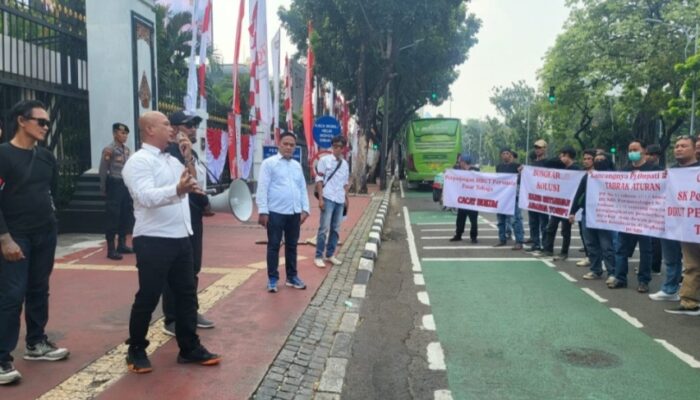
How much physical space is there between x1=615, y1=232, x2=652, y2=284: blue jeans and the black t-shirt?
6345 mm

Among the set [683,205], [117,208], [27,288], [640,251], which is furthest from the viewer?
[117,208]

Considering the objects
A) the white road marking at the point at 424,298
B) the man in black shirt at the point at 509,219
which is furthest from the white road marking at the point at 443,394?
the man in black shirt at the point at 509,219

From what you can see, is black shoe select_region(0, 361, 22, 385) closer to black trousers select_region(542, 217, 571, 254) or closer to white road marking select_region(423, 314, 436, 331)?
white road marking select_region(423, 314, 436, 331)

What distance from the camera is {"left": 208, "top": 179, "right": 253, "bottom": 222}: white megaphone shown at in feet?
18.2

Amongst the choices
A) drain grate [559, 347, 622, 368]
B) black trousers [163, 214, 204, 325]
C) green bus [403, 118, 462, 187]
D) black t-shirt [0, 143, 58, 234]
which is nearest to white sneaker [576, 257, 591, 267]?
drain grate [559, 347, 622, 368]

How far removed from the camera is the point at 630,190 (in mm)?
7469

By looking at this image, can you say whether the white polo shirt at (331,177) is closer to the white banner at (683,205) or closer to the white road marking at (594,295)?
the white road marking at (594,295)

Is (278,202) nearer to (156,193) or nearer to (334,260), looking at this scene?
(334,260)

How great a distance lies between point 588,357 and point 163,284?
3.32m

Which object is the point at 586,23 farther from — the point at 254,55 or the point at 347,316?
the point at 347,316

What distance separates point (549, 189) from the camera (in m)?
9.92

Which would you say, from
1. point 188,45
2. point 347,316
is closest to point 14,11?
point 347,316

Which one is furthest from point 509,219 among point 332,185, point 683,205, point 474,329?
point 474,329

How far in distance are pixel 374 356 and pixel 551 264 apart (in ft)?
16.4
